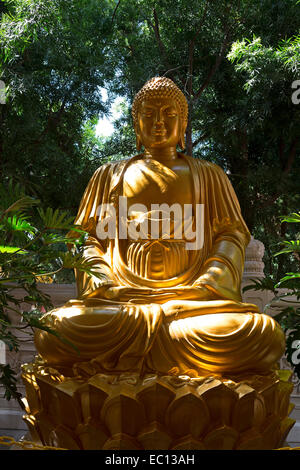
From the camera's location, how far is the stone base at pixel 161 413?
2486mm

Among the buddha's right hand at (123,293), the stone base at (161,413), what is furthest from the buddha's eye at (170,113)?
the stone base at (161,413)

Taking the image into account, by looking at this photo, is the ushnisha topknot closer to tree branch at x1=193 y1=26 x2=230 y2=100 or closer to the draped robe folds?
the draped robe folds

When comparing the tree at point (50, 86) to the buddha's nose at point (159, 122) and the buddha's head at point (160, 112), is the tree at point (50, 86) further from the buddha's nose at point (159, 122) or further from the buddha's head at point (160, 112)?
the buddha's nose at point (159, 122)

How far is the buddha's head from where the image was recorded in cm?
355

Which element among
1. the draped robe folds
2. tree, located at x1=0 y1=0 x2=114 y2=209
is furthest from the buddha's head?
tree, located at x1=0 y1=0 x2=114 y2=209

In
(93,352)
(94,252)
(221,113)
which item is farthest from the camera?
(221,113)

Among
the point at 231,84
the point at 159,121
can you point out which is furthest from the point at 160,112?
the point at 231,84

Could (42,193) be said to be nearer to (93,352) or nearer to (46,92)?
(46,92)

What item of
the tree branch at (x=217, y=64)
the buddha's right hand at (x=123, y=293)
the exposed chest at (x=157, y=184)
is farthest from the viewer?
the tree branch at (x=217, y=64)

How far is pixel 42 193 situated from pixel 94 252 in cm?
200

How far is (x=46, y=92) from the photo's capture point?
5289 millimetres

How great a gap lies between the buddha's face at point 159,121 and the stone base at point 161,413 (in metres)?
1.63

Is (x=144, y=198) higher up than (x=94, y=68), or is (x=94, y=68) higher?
(x=94, y=68)
